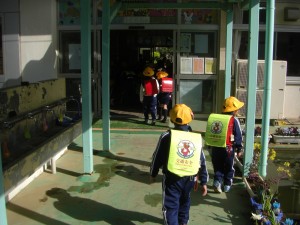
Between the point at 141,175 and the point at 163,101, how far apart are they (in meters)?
4.53

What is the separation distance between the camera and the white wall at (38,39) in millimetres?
11664

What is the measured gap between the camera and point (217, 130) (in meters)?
5.85

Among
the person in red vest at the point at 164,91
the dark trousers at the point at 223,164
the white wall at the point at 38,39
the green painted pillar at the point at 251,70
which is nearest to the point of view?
the dark trousers at the point at 223,164

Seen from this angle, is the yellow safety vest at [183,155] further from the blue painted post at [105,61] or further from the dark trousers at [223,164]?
the blue painted post at [105,61]

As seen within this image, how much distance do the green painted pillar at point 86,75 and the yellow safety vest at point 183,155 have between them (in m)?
2.43

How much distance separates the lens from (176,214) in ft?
14.5

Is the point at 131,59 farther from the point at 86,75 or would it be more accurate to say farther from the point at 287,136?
the point at 86,75

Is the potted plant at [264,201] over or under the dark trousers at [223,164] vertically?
under

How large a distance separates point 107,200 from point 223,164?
1825 millimetres

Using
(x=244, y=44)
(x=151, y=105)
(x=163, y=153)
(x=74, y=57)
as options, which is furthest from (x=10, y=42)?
(x=163, y=153)

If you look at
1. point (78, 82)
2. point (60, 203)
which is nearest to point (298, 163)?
point (60, 203)

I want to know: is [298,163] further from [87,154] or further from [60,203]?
[60,203]

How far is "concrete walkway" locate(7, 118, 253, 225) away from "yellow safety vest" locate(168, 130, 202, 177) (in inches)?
41.0

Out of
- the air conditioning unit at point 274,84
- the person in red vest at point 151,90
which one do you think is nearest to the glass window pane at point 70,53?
the person in red vest at point 151,90
